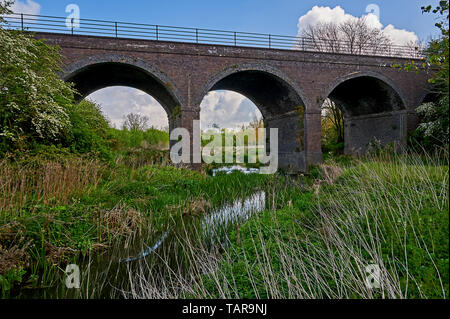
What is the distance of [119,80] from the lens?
1513 cm

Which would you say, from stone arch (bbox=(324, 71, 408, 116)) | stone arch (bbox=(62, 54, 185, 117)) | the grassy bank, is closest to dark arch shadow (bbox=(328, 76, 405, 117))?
stone arch (bbox=(324, 71, 408, 116))


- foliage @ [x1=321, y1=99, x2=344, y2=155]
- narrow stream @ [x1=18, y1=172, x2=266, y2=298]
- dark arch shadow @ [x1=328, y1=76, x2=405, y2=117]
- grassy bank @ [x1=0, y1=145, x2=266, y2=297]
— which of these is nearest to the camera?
narrow stream @ [x1=18, y1=172, x2=266, y2=298]

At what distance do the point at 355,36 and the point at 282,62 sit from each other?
54.5ft

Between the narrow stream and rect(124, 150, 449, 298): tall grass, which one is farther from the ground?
rect(124, 150, 449, 298): tall grass

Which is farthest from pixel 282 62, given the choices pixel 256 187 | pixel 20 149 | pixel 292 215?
pixel 20 149

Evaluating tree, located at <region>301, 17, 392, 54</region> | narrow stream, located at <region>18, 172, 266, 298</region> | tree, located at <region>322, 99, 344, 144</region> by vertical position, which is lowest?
narrow stream, located at <region>18, 172, 266, 298</region>

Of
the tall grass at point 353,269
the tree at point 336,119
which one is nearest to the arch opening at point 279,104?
the tree at point 336,119

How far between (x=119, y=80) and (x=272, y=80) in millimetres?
8831

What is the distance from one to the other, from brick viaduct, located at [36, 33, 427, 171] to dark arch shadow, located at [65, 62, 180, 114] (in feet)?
0.16

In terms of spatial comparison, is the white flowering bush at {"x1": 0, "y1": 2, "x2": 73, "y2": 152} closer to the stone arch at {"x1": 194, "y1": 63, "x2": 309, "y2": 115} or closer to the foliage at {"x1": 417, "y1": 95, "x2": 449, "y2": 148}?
the stone arch at {"x1": 194, "y1": 63, "x2": 309, "y2": 115}

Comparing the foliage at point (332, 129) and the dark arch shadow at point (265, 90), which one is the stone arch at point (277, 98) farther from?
the foliage at point (332, 129)

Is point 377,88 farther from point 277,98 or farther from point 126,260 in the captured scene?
point 126,260

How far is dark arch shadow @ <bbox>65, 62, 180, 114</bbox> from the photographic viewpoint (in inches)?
492
